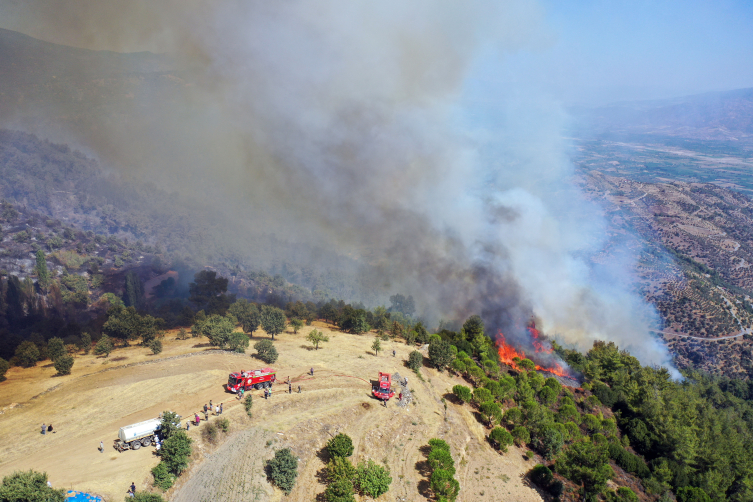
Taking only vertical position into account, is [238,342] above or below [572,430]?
above

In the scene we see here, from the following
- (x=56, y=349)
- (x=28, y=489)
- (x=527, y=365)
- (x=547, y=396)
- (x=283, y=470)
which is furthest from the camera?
(x=527, y=365)

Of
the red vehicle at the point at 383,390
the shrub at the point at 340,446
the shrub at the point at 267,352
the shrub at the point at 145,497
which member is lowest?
the red vehicle at the point at 383,390

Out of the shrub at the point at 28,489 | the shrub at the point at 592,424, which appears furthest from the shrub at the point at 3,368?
the shrub at the point at 592,424

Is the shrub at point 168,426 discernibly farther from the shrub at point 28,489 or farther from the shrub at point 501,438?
the shrub at point 501,438

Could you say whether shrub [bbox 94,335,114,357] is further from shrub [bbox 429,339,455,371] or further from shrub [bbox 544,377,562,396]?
shrub [bbox 544,377,562,396]

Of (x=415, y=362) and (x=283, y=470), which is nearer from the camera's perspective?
(x=283, y=470)

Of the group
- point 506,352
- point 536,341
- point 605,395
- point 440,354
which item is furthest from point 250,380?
point 536,341

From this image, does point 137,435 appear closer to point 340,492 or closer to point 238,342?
point 340,492

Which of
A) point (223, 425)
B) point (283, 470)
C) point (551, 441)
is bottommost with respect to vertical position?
point (551, 441)
